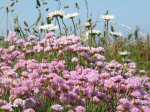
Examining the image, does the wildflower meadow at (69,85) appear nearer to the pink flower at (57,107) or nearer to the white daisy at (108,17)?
the pink flower at (57,107)

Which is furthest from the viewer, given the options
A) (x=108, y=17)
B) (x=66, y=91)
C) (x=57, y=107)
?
(x=108, y=17)

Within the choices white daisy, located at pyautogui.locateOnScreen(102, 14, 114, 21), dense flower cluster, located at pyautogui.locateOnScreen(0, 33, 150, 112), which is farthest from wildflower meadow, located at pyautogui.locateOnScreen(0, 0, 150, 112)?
white daisy, located at pyautogui.locateOnScreen(102, 14, 114, 21)

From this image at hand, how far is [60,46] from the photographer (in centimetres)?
654

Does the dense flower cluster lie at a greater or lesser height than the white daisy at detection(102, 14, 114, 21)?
lesser

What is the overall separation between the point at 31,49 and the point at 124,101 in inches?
98.8

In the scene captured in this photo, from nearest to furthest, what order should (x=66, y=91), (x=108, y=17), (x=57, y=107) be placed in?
(x=57, y=107) < (x=66, y=91) < (x=108, y=17)

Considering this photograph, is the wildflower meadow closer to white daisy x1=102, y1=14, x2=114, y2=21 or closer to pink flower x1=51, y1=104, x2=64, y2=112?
pink flower x1=51, y1=104, x2=64, y2=112

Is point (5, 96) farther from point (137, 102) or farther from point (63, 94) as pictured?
point (137, 102)

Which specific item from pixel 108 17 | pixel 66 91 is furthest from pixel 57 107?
pixel 108 17

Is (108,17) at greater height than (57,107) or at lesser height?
greater

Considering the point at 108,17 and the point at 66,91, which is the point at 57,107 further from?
the point at 108,17

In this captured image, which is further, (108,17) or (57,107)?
(108,17)

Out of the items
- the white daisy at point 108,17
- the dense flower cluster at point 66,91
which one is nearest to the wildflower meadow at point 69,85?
the dense flower cluster at point 66,91

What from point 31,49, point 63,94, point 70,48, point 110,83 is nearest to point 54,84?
point 63,94
